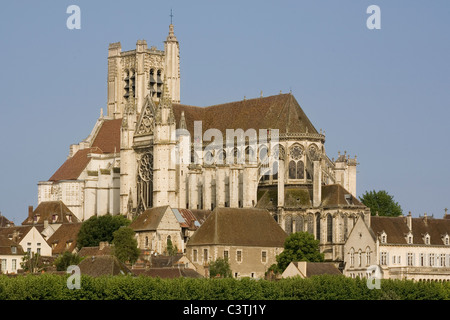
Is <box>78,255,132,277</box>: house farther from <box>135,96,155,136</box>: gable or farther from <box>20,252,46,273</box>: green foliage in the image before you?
<box>135,96,155,136</box>: gable

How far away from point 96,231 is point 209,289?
35.9 m

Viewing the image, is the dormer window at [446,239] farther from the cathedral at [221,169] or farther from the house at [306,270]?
the house at [306,270]

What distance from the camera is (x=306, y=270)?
105 meters

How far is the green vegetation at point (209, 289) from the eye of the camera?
88.2 m

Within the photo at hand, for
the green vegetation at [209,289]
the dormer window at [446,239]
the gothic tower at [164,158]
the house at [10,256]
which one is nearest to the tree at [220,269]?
the green vegetation at [209,289]

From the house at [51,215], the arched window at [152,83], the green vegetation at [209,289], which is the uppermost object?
the arched window at [152,83]

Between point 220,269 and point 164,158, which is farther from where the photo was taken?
point 164,158

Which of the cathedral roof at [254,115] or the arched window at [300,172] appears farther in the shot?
the cathedral roof at [254,115]

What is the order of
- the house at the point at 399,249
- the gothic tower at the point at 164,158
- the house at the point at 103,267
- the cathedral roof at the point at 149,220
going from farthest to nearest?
the gothic tower at the point at 164,158
the cathedral roof at the point at 149,220
the house at the point at 399,249
the house at the point at 103,267

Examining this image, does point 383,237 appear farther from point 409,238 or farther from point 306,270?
point 306,270

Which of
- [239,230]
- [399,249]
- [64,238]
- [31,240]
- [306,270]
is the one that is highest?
[239,230]

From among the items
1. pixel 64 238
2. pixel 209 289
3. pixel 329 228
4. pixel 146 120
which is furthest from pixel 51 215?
pixel 209 289

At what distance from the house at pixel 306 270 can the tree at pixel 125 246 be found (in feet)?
43.0

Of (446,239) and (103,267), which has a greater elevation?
(446,239)
